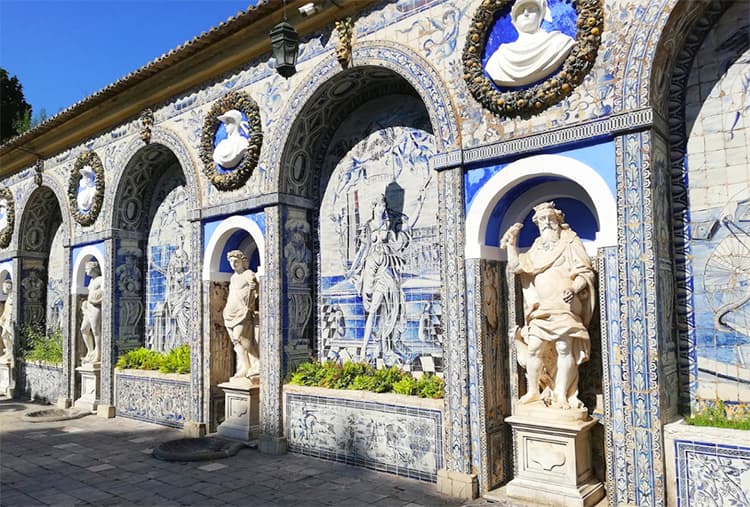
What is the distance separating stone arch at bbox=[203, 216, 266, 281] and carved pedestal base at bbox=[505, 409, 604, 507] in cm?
413

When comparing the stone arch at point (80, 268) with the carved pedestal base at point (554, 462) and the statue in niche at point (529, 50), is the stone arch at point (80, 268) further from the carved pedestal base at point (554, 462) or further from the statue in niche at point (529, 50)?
the carved pedestal base at point (554, 462)

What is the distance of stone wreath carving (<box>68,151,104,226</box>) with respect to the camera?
1099 cm

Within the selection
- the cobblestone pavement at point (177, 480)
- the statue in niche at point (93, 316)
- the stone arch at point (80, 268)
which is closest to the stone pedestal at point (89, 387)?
the statue in niche at point (93, 316)

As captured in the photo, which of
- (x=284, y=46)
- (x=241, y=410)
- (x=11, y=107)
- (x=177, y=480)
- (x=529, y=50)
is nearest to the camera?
(x=529, y=50)

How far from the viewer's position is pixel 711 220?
4.96 meters

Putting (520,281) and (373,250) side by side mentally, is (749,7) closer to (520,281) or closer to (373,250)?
(520,281)

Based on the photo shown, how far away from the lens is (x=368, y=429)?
6625 millimetres

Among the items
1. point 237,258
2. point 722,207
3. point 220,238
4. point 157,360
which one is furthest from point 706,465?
point 157,360

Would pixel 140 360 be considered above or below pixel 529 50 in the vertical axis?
below

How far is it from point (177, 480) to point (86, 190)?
268 inches

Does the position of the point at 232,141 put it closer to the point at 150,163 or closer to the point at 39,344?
the point at 150,163

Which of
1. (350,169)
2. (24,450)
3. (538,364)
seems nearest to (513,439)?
(538,364)

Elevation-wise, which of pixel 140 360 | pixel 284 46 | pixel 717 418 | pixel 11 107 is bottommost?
pixel 140 360

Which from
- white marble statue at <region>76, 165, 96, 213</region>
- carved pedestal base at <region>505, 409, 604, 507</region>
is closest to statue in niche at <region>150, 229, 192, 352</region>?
white marble statue at <region>76, 165, 96, 213</region>
